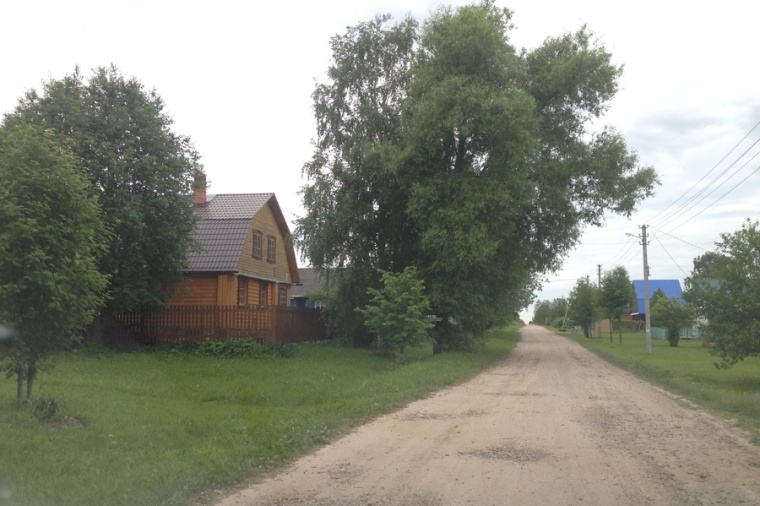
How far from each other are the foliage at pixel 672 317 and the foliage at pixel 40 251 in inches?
1651

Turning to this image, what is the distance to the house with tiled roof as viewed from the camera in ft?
87.7

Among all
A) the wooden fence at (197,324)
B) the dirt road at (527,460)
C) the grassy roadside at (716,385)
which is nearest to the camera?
the dirt road at (527,460)

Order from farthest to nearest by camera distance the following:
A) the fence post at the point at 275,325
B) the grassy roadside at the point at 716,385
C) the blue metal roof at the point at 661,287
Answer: the blue metal roof at the point at 661,287, the fence post at the point at 275,325, the grassy roadside at the point at 716,385

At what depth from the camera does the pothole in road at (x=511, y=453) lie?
8387mm

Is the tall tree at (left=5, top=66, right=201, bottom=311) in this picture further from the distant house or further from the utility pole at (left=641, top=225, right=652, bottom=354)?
the utility pole at (left=641, top=225, right=652, bottom=354)

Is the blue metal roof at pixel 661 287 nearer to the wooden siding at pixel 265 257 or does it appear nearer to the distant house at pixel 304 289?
the distant house at pixel 304 289

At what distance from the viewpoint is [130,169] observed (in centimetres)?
2095

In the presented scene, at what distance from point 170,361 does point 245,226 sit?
9.64m

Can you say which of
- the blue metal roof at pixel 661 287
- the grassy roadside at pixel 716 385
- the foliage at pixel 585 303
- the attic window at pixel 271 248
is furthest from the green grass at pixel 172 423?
the blue metal roof at pixel 661 287

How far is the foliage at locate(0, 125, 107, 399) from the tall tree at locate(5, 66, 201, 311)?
10.2m

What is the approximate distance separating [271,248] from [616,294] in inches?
1119

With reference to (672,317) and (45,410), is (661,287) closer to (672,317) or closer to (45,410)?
(672,317)

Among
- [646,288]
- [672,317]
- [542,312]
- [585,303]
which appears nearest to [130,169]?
[646,288]

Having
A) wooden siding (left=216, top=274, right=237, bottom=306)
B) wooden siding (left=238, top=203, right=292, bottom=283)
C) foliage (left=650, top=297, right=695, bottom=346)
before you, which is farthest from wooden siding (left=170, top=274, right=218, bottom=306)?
foliage (left=650, top=297, right=695, bottom=346)
